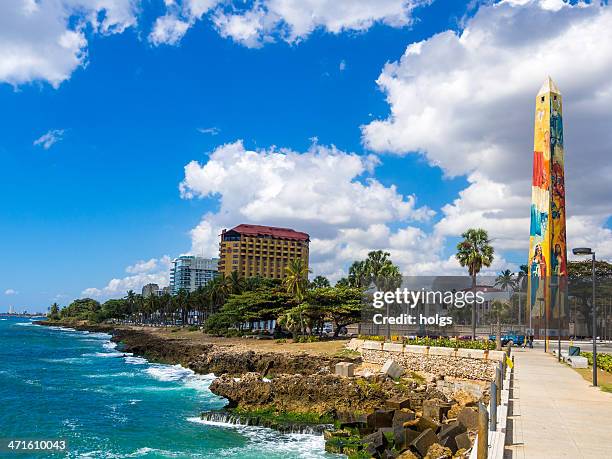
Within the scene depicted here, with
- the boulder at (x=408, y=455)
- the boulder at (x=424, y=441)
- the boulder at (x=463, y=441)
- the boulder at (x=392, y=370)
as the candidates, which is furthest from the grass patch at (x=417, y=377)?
the boulder at (x=463, y=441)

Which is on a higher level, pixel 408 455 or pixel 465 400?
pixel 465 400

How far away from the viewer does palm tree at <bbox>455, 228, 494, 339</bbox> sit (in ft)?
202

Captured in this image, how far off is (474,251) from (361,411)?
3698cm

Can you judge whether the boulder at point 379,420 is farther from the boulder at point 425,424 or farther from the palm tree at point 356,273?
the palm tree at point 356,273

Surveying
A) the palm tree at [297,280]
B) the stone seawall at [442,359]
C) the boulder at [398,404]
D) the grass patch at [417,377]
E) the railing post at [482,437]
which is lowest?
the boulder at [398,404]

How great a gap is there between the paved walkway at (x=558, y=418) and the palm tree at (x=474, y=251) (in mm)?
33516

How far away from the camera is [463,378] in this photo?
33.9 metres

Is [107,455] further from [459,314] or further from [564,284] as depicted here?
[564,284]

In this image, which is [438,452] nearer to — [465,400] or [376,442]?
[376,442]

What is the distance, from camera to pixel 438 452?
1870 centimetres

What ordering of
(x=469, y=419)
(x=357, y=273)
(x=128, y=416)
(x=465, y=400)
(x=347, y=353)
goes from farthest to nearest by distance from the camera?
(x=357, y=273) < (x=347, y=353) < (x=128, y=416) < (x=465, y=400) < (x=469, y=419)

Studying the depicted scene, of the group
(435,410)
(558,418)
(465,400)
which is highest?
(558,418)

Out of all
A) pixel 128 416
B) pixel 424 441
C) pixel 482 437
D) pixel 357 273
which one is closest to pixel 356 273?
pixel 357 273

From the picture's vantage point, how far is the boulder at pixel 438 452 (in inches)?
723
